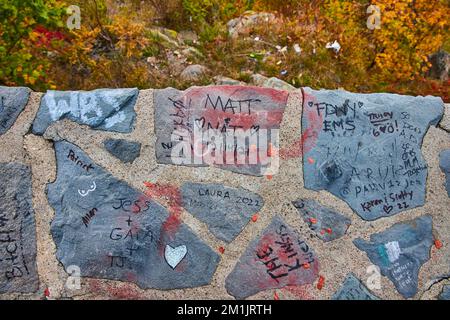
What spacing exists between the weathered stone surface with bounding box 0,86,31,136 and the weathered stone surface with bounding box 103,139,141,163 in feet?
1.32

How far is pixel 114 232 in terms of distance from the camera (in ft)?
6.97

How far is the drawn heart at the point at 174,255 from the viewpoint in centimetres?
215

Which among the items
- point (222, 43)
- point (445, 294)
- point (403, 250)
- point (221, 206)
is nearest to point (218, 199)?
point (221, 206)

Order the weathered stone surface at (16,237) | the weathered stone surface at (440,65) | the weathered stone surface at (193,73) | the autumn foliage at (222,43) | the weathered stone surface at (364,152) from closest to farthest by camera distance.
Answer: the weathered stone surface at (16,237)
the weathered stone surface at (364,152)
the autumn foliage at (222,43)
the weathered stone surface at (193,73)
the weathered stone surface at (440,65)

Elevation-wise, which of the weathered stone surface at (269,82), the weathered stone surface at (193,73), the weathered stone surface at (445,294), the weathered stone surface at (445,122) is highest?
the weathered stone surface at (193,73)

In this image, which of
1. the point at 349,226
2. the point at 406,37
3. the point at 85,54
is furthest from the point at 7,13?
the point at 406,37

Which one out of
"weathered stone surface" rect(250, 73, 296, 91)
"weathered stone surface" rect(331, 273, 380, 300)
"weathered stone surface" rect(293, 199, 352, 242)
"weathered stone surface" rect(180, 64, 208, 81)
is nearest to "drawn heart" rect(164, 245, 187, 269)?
"weathered stone surface" rect(293, 199, 352, 242)

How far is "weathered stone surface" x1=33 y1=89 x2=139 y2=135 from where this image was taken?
2.13 meters

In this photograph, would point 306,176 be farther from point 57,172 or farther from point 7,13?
point 7,13

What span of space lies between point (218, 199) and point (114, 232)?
18.8 inches

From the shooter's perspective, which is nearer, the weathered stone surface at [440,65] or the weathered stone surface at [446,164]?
the weathered stone surface at [446,164]

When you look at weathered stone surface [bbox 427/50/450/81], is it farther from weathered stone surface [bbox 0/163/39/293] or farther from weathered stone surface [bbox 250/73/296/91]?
weathered stone surface [bbox 0/163/39/293]

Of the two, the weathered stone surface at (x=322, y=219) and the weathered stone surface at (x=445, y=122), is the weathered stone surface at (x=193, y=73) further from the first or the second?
the weathered stone surface at (x=445, y=122)

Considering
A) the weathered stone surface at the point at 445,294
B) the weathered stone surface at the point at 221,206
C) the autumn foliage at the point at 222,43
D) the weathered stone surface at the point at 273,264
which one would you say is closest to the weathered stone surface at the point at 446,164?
the weathered stone surface at the point at 445,294
